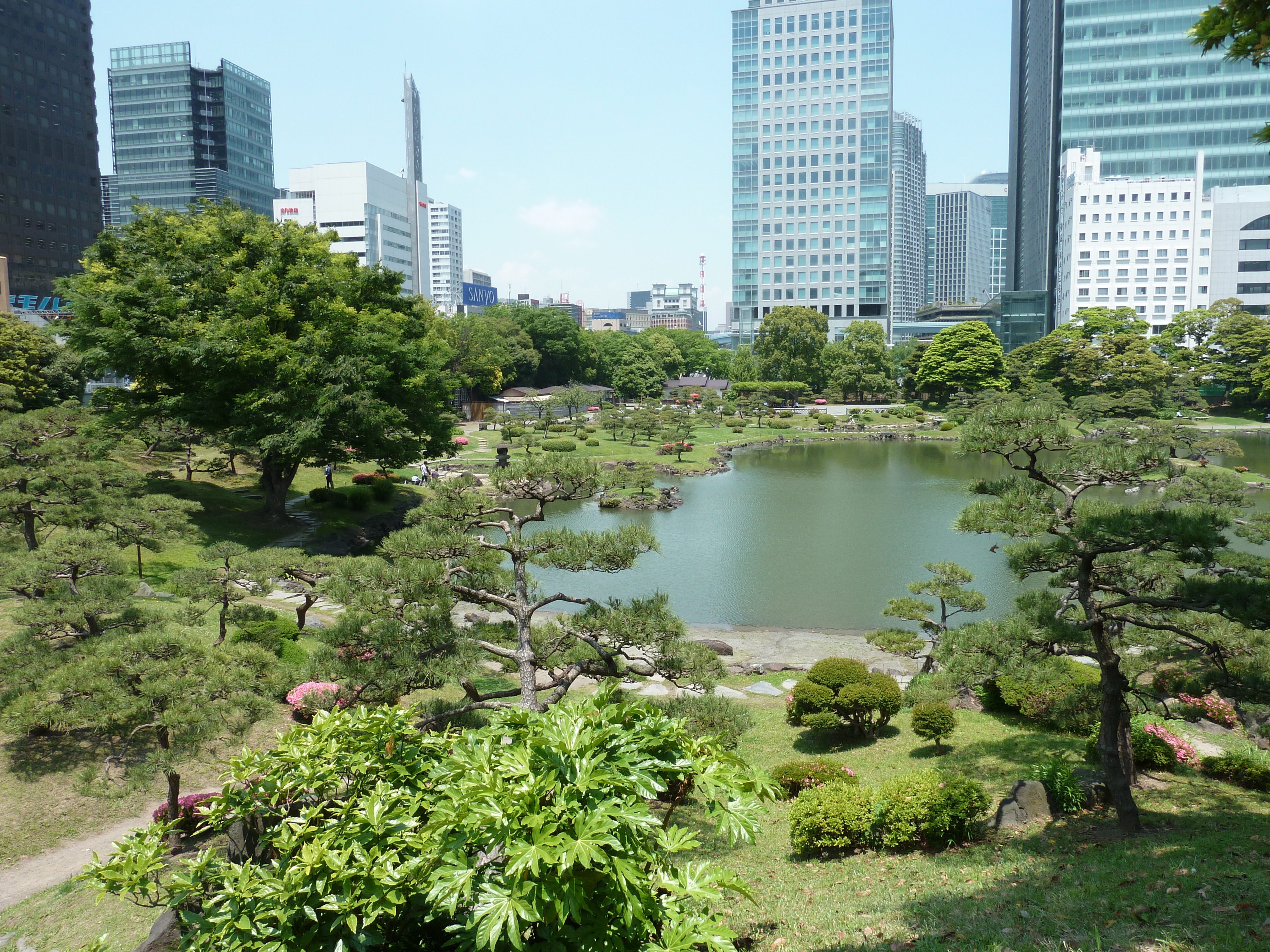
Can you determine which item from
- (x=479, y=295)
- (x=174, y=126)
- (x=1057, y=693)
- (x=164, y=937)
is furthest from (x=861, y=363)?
(x=174, y=126)

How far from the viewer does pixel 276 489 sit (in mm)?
24891

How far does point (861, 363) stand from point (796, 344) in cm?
632

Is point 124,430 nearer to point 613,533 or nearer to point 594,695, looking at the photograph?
point 613,533

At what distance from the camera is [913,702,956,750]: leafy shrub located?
38.2ft

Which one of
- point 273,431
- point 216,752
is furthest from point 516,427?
point 216,752

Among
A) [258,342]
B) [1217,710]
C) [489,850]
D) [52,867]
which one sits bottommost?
[52,867]

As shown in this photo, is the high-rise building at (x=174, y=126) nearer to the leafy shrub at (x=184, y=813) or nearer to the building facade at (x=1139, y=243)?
the building facade at (x=1139, y=243)

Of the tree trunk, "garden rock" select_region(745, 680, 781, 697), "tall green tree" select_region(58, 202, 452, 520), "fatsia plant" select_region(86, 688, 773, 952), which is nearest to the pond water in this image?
"garden rock" select_region(745, 680, 781, 697)

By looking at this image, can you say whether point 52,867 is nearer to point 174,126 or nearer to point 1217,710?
point 1217,710

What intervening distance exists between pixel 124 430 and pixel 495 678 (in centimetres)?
→ 1624

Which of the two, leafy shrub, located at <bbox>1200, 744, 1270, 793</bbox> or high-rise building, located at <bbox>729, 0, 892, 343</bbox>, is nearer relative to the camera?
leafy shrub, located at <bbox>1200, 744, 1270, 793</bbox>

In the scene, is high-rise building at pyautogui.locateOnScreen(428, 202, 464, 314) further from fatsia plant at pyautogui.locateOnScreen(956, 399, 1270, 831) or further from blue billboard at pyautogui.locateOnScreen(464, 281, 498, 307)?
fatsia plant at pyautogui.locateOnScreen(956, 399, 1270, 831)

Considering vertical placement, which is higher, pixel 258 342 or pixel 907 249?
pixel 907 249

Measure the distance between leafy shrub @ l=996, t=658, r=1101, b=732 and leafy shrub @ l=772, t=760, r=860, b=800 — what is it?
233 cm
